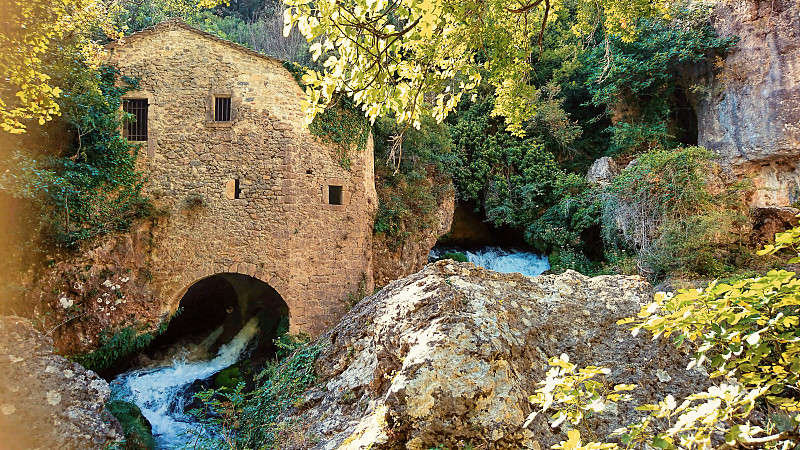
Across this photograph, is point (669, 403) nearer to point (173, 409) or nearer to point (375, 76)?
point (375, 76)

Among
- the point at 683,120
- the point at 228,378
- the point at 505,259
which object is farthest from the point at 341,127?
the point at 683,120

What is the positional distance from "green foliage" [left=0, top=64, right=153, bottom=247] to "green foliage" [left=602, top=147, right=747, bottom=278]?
12.6 metres

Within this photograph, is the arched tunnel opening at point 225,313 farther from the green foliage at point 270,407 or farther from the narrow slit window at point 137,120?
the green foliage at point 270,407

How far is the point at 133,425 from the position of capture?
7242 millimetres

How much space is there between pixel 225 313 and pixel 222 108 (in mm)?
6028

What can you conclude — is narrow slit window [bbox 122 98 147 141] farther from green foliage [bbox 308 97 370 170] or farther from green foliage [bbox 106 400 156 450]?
green foliage [bbox 106 400 156 450]

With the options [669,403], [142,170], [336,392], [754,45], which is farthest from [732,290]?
[754,45]

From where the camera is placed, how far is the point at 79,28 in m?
8.77

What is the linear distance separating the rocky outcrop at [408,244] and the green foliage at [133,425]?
5.80 metres

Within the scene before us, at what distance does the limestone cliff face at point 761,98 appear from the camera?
13258 mm

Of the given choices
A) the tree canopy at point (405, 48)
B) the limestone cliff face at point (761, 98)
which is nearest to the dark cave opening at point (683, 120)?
the limestone cliff face at point (761, 98)

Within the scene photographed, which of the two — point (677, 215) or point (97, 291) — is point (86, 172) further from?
point (677, 215)

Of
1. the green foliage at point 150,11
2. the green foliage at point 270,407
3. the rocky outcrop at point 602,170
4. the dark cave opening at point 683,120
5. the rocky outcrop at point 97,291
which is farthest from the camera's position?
the dark cave opening at point 683,120

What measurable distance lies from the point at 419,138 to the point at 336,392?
10.0 m
